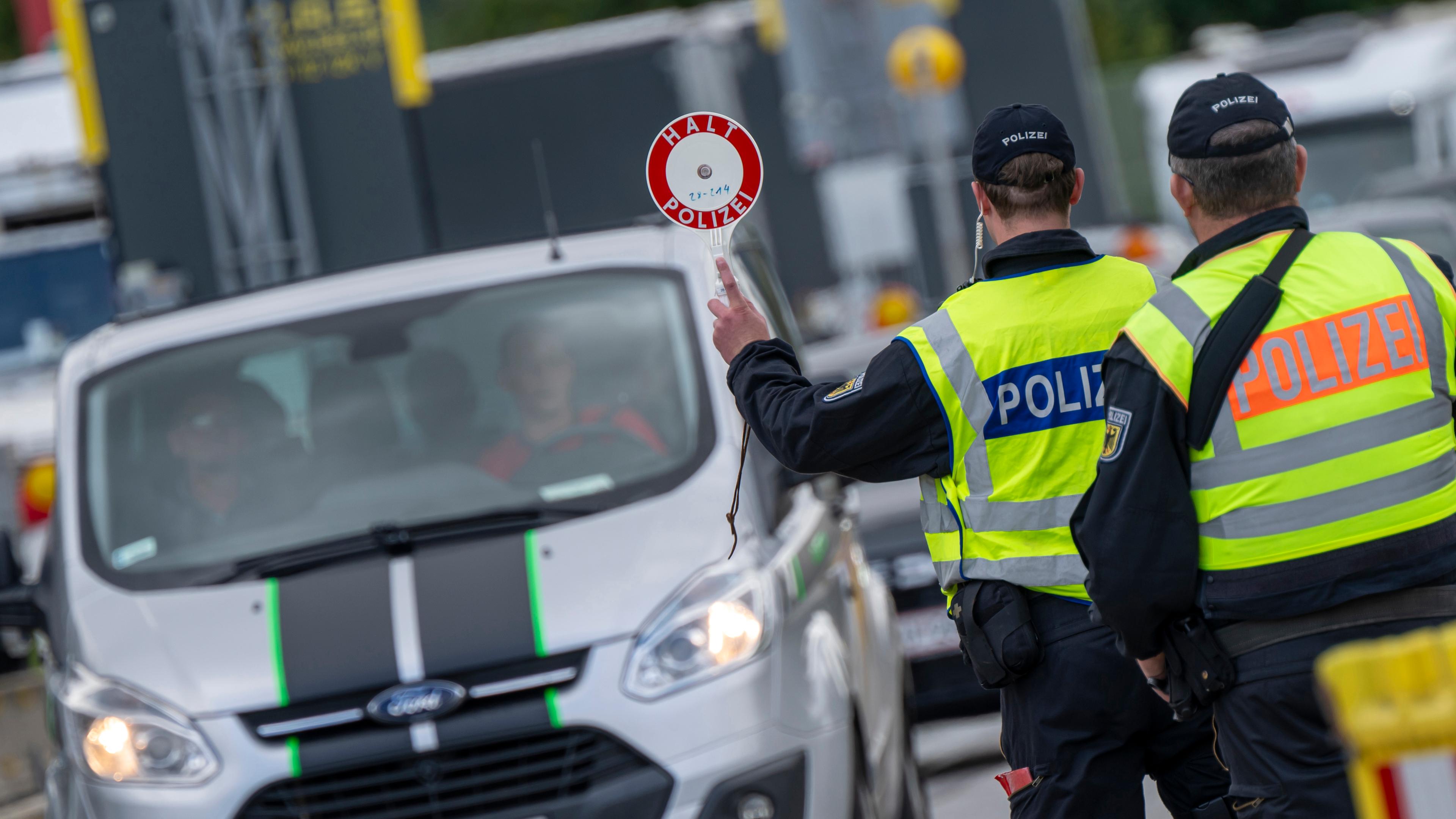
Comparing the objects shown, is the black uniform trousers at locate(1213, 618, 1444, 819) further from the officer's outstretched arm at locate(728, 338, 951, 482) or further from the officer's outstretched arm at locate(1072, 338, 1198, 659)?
the officer's outstretched arm at locate(728, 338, 951, 482)

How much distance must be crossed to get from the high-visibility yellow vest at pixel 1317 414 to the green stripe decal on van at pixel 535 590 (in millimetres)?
1744

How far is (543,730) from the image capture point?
157 inches

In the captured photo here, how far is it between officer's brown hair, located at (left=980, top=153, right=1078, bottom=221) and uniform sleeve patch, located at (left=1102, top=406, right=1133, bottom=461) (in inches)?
22.5

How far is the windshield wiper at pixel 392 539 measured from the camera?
4.38 meters

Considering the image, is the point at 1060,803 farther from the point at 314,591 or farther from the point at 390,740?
the point at 314,591

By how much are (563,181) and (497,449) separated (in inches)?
625

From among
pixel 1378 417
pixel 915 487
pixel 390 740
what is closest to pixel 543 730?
pixel 390 740

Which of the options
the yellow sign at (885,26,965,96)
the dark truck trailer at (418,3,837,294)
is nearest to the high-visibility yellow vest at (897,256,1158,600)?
the yellow sign at (885,26,965,96)

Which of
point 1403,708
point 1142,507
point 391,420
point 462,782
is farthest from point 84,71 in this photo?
point 1403,708

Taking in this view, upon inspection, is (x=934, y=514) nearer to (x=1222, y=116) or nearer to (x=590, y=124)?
(x=1222, y=116)

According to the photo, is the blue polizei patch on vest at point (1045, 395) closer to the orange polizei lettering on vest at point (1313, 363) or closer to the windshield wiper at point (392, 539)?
the orange polizei lettering on vest at point (1313, 363)

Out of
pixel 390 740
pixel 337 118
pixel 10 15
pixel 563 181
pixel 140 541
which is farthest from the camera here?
pixel 10 15

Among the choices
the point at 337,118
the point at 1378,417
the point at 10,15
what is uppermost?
the point at 10,15

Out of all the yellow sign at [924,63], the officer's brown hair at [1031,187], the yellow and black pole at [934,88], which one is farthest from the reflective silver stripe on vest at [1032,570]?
the yellow sign at [924,63]
